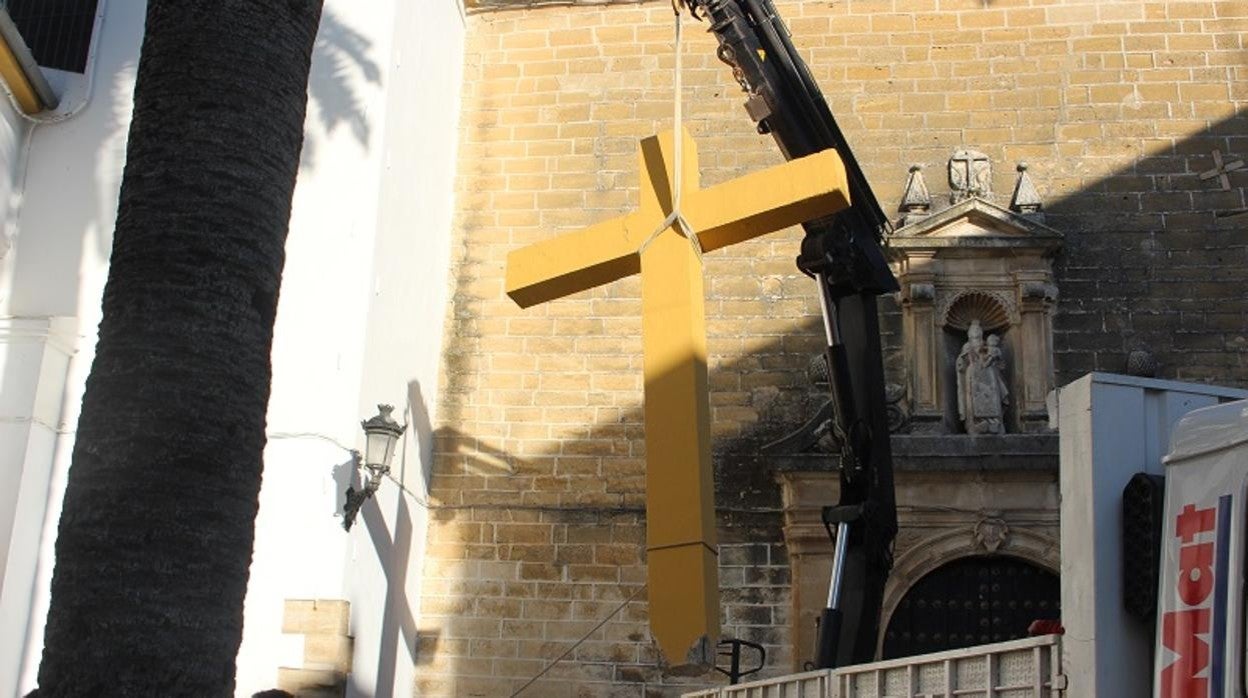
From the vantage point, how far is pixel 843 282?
293 inches

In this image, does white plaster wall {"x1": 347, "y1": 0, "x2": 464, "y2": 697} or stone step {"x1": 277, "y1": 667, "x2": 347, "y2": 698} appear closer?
stone step {"x1": 277, "y1": 667, "x2": 347, "y2": 698}

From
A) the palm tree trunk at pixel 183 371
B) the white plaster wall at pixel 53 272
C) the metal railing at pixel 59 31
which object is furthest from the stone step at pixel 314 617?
the palm tree trunk at pixel 183 371

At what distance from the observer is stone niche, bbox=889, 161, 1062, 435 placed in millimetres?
10805

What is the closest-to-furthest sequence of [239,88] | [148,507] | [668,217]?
[148,507], [239,88], [668,217]

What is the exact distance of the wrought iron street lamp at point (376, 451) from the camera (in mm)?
9297

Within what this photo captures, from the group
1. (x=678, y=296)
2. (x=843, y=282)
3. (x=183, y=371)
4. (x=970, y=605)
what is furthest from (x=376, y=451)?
(x=183, y=371)

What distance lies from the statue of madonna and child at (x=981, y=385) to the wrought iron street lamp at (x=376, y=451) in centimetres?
408

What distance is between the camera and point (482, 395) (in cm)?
1141

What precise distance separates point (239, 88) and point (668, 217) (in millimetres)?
1916

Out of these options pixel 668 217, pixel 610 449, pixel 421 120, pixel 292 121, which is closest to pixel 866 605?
pixel 668 217

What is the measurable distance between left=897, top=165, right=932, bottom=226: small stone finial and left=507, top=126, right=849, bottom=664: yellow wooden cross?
17.5 ft

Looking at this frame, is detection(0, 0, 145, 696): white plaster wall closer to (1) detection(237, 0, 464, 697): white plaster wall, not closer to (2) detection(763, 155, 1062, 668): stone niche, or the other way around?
(1) detection(237, 0, 464, 697): white plaster wall

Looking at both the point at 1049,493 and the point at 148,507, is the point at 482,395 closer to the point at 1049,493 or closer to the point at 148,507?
the point at 1049,493

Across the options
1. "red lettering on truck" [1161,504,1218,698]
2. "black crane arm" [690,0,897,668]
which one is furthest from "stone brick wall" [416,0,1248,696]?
"red lettering on truck" [1161,504,1218,698]
